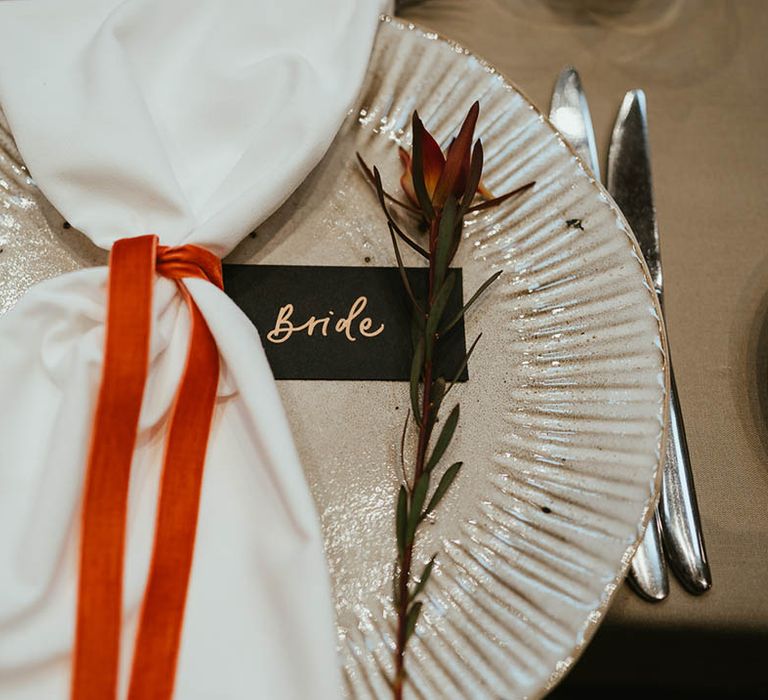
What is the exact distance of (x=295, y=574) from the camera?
1.28 feet

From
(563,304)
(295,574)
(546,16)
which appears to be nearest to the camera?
(295,574)

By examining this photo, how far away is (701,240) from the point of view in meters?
0.59

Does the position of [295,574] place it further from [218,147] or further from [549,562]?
[218,147]

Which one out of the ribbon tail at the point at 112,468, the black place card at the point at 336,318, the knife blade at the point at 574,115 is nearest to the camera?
the ribbon tail at the point at 112,468

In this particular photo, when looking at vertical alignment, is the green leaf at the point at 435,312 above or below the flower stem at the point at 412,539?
above

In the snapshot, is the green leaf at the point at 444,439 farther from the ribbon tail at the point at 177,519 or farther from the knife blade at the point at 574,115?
the knife blade at the point at 574,115

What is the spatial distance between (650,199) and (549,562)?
34cm

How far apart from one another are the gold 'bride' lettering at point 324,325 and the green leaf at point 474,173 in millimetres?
111

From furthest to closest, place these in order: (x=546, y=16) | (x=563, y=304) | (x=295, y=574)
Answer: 1. (x=546, y=16)
2. (x=563, y=304)
3. (x=295, y=574)

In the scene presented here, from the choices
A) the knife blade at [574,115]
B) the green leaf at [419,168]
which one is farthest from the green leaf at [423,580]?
the knife blade at [574,115]

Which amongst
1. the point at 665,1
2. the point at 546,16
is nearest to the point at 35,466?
the point at 546,16

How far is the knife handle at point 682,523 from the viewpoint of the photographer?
46 cm

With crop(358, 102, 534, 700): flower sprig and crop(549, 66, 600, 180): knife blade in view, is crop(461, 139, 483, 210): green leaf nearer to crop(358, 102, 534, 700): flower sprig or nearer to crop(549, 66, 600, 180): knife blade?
crop(358, 102, 534, 700): flower sprig

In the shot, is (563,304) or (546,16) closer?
(563,304)
